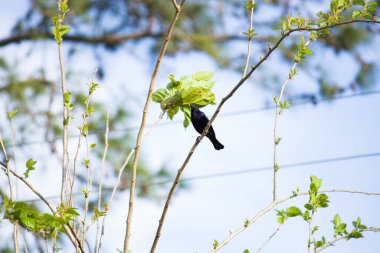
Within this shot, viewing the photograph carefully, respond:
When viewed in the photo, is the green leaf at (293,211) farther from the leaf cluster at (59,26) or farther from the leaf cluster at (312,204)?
the leaf cluster at (59,26)

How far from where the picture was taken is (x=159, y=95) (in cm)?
128

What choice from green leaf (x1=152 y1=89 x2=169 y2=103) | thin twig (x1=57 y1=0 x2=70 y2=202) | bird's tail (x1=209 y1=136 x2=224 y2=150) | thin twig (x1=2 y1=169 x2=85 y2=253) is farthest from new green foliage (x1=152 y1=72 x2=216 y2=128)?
bird's tail (x1=209 y1=136 x2=224 y2=150)

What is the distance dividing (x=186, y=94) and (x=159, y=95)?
0.08 m

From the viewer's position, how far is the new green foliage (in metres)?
1.23

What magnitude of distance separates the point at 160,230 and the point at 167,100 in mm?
283

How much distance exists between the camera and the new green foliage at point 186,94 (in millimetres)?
1229

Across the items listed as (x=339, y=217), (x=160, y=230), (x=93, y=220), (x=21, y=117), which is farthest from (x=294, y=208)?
(x=21, y=117)

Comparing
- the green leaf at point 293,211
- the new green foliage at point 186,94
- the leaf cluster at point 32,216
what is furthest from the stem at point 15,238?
the green leaf at point 293,211

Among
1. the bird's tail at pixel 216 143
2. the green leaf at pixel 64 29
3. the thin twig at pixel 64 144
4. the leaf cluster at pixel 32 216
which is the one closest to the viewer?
the leaf cluster at pixel 32 216

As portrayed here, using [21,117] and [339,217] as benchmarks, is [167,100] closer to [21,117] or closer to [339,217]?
[339,217]

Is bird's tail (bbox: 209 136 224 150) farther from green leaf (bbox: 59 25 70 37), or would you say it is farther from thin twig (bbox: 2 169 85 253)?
thin twig (bbox: 2 169 85 253)

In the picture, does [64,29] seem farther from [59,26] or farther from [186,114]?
[186,114]

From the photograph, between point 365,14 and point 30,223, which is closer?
point 30,223

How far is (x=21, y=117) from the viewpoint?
200 inches
